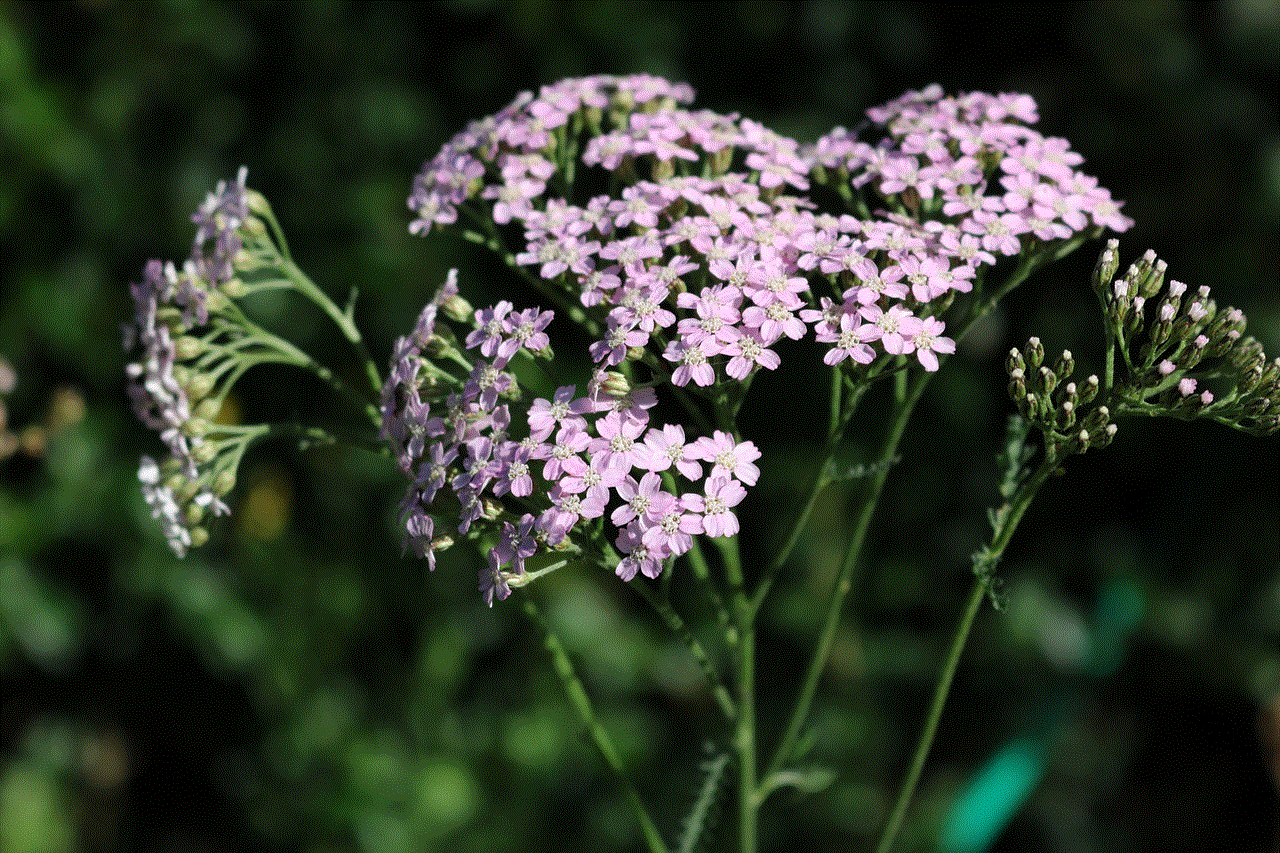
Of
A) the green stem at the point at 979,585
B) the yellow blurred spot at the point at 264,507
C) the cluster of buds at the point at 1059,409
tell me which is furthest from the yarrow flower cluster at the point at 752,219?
the yellow blurred spot at the point at 264,507

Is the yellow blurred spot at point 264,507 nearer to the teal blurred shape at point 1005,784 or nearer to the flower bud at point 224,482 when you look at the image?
the flower bud at point 224,482

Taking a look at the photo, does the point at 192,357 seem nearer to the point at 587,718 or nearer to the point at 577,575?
the point at 587,718

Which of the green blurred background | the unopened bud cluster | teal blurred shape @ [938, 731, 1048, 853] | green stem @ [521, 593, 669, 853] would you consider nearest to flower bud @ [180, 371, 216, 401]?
the unopened bud cluster

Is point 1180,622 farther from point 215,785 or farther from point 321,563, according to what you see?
point 215,785

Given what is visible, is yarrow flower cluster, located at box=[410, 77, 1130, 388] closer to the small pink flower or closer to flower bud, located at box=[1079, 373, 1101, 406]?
the small pink flower

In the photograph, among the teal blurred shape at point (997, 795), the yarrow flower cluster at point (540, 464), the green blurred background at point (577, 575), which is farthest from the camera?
the green blurred background at point (577, 575)

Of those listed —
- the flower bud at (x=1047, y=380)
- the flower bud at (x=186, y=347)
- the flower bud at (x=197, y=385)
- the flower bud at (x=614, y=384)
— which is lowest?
the flower bud at (x=197, y=385)

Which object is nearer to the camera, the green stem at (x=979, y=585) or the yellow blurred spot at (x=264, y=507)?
the green stem at (x=979, y=585)

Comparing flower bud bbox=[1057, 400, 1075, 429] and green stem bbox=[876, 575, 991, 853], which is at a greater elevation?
flower bud bbox=[1057, 400, 1075, 429]
